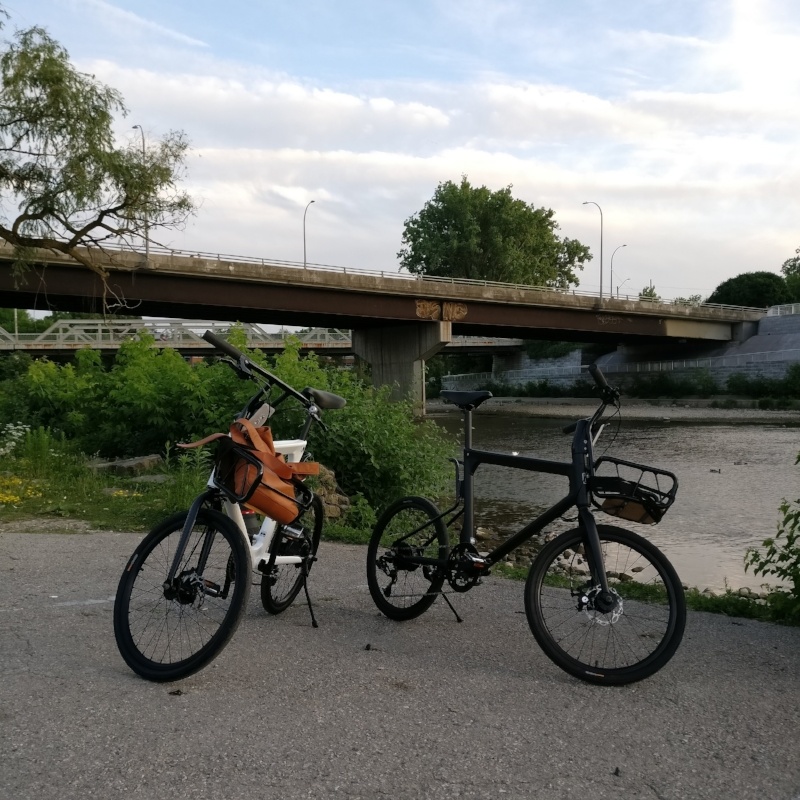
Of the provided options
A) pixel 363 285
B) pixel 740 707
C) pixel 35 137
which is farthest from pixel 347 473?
pixel 363 285

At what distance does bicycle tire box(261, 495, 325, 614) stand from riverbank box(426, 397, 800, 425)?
33916mm

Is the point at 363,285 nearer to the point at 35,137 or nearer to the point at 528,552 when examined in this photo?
the point at 35,137

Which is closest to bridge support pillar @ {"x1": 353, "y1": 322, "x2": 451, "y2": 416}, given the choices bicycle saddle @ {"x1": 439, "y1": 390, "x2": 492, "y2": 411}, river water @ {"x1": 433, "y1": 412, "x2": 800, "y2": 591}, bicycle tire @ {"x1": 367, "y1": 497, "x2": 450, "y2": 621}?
river water @ {"x1": 433, "y1": 412, "x2": 800, "y2": 591}

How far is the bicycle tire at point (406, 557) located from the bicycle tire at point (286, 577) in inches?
15.0

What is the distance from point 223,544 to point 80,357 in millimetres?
14991

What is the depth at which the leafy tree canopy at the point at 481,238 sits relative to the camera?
243 feet

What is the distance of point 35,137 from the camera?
16.9 m

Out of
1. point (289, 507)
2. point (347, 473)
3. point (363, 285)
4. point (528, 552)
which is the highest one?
point (363, 285)

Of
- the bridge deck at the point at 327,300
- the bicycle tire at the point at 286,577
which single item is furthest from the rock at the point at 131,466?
the bridge deck at the point at 327,300

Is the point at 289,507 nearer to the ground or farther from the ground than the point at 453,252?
nearer to the ground

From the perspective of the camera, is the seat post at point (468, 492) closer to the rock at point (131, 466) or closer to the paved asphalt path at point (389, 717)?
the paved asphalt path at point (389, 717)

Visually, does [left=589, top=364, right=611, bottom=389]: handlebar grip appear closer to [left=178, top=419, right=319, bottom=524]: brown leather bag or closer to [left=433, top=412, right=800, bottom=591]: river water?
[left=433, top=412, right=800, bottom=591]: river water

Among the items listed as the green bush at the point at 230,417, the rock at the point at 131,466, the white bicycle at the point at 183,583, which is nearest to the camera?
the white bicycle at the point at 183,583

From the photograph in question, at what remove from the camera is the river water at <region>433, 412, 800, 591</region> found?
1054 cm
